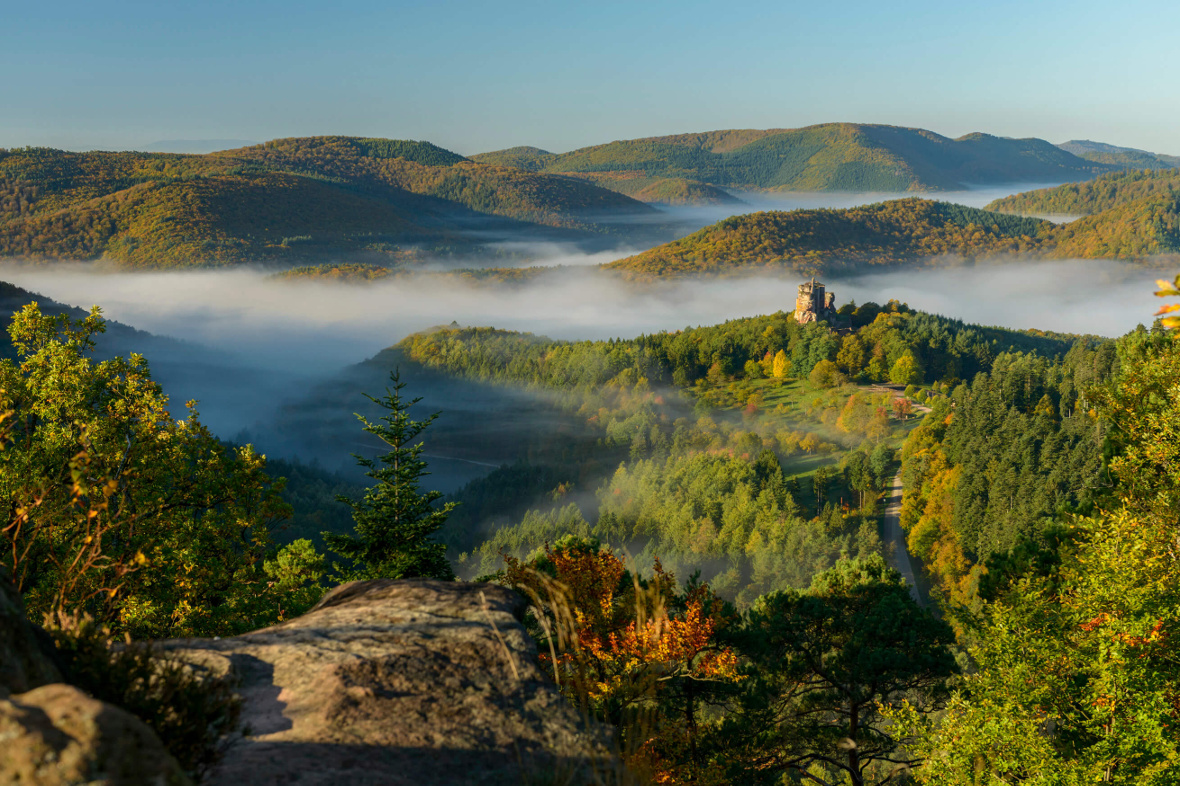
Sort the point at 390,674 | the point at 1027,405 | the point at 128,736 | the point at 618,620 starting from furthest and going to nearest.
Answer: the point at 1027,405, the point at 618,620, the point at 390,674, the point at 128,736

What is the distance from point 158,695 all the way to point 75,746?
7.67 feet

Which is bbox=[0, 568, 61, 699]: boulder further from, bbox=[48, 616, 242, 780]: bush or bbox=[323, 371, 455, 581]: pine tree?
bbox=[323, 371, 455, 581]: pine tree

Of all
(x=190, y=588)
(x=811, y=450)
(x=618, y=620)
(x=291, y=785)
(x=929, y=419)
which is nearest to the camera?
(x=291, y=785)

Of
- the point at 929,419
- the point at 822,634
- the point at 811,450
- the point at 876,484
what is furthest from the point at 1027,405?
the point at 822,634

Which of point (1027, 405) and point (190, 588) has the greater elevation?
point (190, 588)

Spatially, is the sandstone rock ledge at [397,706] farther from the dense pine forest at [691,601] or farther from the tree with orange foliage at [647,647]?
the tree with orange foliage at [647,647]

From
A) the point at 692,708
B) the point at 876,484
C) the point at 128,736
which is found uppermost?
the point at 128,736

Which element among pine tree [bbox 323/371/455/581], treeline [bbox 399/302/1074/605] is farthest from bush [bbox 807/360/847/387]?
pine tree [bbox 323/371/455/581]

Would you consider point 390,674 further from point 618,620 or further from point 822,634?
point 822,634

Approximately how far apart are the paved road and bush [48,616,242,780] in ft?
340

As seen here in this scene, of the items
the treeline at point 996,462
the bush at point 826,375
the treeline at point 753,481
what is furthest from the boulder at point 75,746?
the bush at point 826,375

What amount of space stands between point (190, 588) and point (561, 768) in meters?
16.6

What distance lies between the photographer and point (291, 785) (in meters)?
7.33

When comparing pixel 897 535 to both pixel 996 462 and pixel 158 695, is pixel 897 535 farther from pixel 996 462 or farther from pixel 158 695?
pixel 158 695
